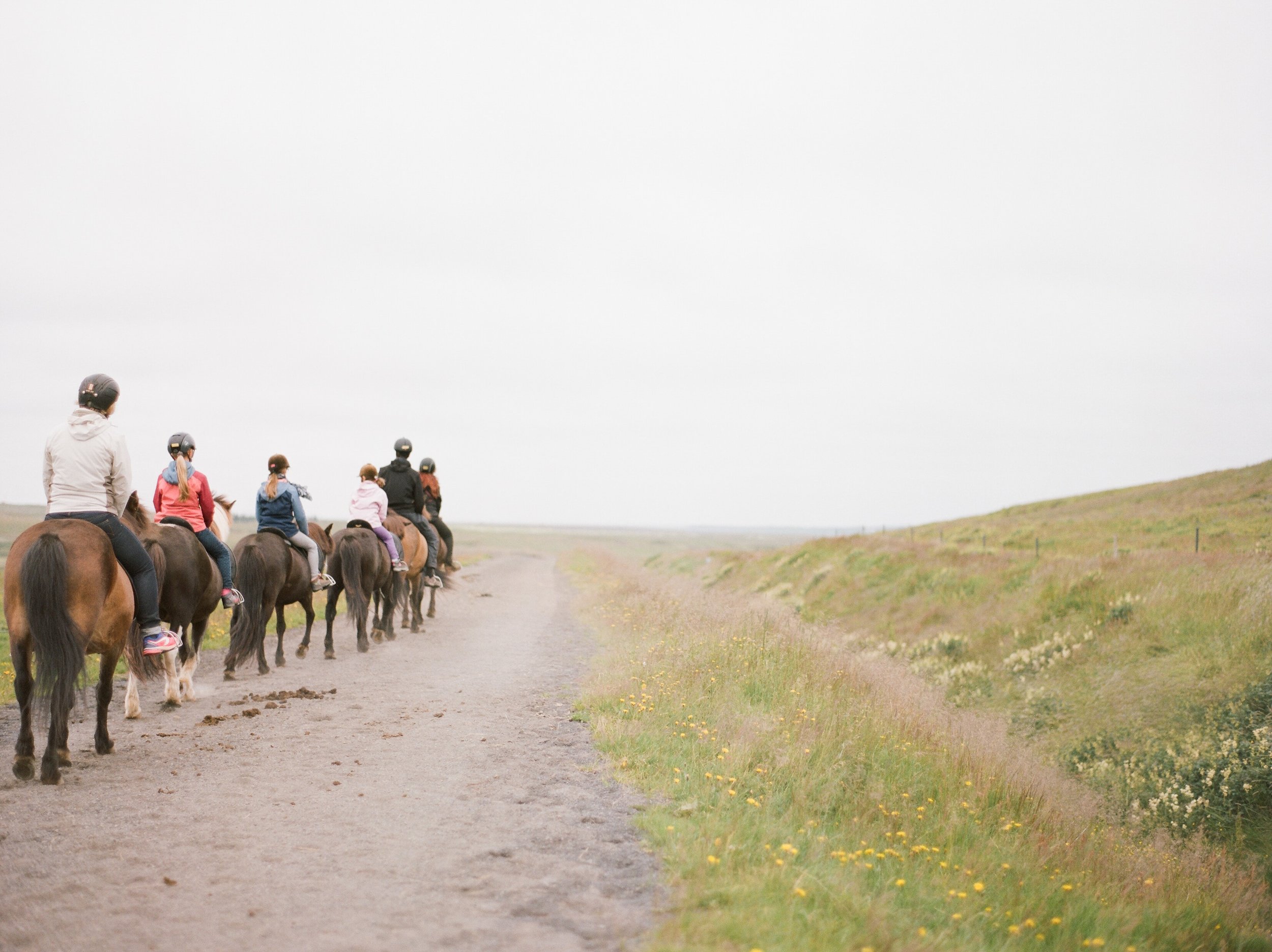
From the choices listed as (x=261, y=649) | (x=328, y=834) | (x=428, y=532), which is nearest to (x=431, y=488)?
(x=428, y=532)

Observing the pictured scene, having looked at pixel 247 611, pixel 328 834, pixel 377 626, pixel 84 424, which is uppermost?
pixel 84 424

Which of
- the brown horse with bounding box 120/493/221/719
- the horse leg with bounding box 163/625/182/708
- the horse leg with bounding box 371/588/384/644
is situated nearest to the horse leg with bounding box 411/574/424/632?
the horse leg with bounding box 371/588/384/644

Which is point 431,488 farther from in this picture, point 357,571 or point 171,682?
point 171,682

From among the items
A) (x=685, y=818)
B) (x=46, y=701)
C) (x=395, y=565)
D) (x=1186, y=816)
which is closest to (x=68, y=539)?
(x=46, y=701)

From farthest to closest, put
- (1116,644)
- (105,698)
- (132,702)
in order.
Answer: (1116,644) < (132,702) < (105,698)

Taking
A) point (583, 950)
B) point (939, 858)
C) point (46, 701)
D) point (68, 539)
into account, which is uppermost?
point (68, 539)

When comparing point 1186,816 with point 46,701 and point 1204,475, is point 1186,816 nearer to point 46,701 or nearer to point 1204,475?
point 46,701

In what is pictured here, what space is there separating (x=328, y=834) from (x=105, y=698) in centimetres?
332

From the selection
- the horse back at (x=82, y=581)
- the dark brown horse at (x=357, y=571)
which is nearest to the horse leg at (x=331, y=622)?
the dark brown horse at (x=357, y=571)

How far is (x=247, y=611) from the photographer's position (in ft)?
36.0

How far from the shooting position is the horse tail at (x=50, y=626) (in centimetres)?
611

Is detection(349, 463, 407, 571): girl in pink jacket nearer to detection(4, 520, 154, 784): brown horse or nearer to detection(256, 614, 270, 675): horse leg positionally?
detection(256, 614, 270, 675): horse leg

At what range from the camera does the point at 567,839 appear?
5195mm

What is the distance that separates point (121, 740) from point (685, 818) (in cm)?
543
